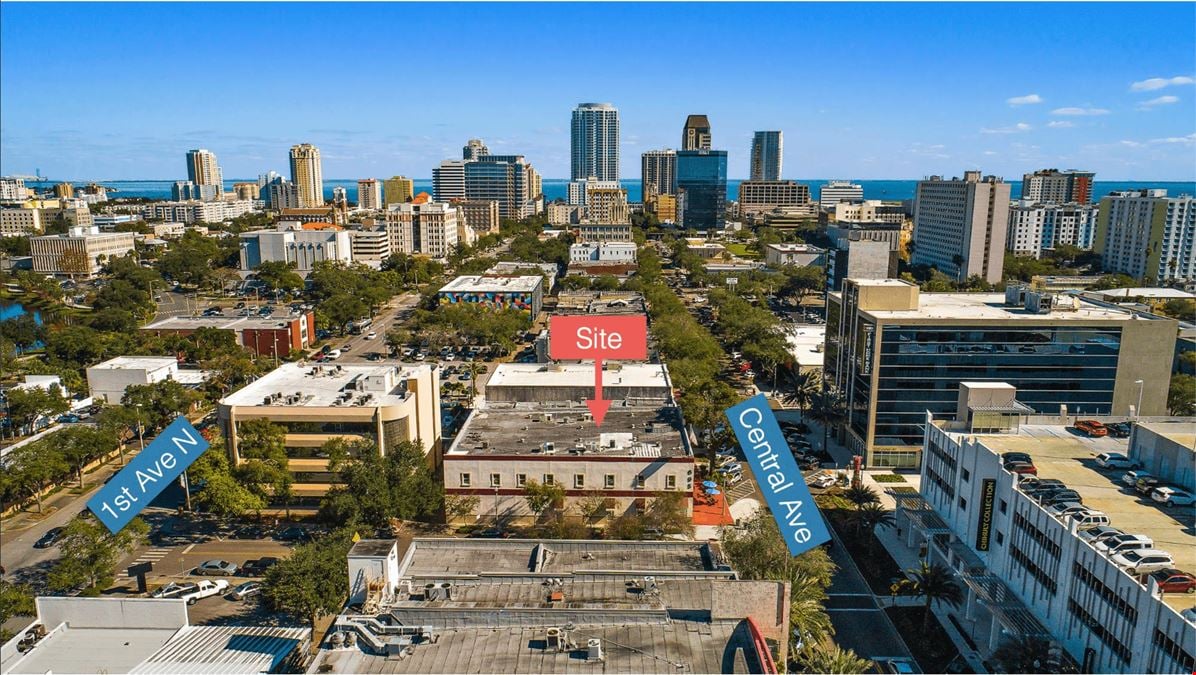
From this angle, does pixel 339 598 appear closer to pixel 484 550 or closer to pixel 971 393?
pixel 484 550

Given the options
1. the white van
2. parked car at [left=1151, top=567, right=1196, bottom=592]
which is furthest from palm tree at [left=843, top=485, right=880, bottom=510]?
parked car at [left=1151, top=567, right=1196, bottom=592]

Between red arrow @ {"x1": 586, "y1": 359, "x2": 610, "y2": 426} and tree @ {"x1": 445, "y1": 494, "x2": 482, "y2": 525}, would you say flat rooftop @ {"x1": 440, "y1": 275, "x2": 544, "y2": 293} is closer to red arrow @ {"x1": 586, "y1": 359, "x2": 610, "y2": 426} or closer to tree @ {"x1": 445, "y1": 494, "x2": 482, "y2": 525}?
red arrow @ {"x1": 586, "y1": 359, "x2": 610, "y2": 426}

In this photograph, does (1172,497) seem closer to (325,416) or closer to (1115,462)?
(1115,462)

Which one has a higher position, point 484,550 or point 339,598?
point 484,550

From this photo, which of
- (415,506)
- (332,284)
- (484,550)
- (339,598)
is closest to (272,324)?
(332,284)

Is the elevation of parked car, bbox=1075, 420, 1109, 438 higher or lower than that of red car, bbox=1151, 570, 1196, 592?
higher
